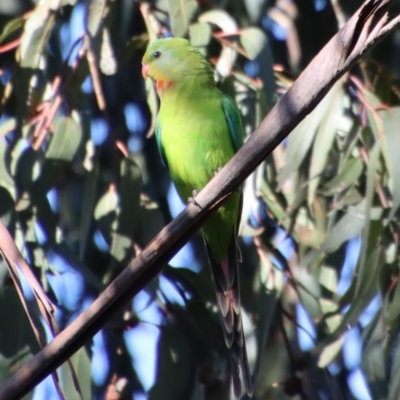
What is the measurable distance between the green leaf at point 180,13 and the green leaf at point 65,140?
45 centimetres

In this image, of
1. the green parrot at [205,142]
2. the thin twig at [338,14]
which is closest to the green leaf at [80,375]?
the green parrot at [205,142]

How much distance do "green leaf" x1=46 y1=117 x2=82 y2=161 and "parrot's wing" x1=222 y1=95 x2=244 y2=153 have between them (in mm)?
463

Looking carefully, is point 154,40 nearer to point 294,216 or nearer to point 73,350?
point 294,216

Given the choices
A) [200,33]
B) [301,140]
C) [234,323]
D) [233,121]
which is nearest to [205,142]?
[233,121]

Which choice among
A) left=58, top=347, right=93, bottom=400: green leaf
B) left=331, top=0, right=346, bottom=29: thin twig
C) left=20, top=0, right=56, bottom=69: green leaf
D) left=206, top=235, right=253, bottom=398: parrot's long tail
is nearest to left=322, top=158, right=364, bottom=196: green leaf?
left=206, top=235, right=253, bottom=398: parrot's long tail

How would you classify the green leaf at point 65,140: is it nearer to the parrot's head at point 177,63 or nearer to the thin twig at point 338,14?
the parrot's head at point 177,63

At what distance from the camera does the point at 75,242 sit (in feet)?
8.56

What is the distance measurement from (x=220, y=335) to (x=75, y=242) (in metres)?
0.56

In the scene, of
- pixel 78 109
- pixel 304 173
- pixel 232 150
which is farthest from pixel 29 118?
pixel 304 173

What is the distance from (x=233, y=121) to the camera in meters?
2.41

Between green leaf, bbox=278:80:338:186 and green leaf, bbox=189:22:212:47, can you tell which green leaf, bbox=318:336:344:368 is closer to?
green leaf, bbox=278:80:338:186

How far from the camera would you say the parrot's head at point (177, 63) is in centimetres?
251

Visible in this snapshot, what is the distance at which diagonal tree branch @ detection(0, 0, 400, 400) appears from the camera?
1231 mm

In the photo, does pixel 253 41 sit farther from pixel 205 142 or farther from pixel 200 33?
pixel 205 142
